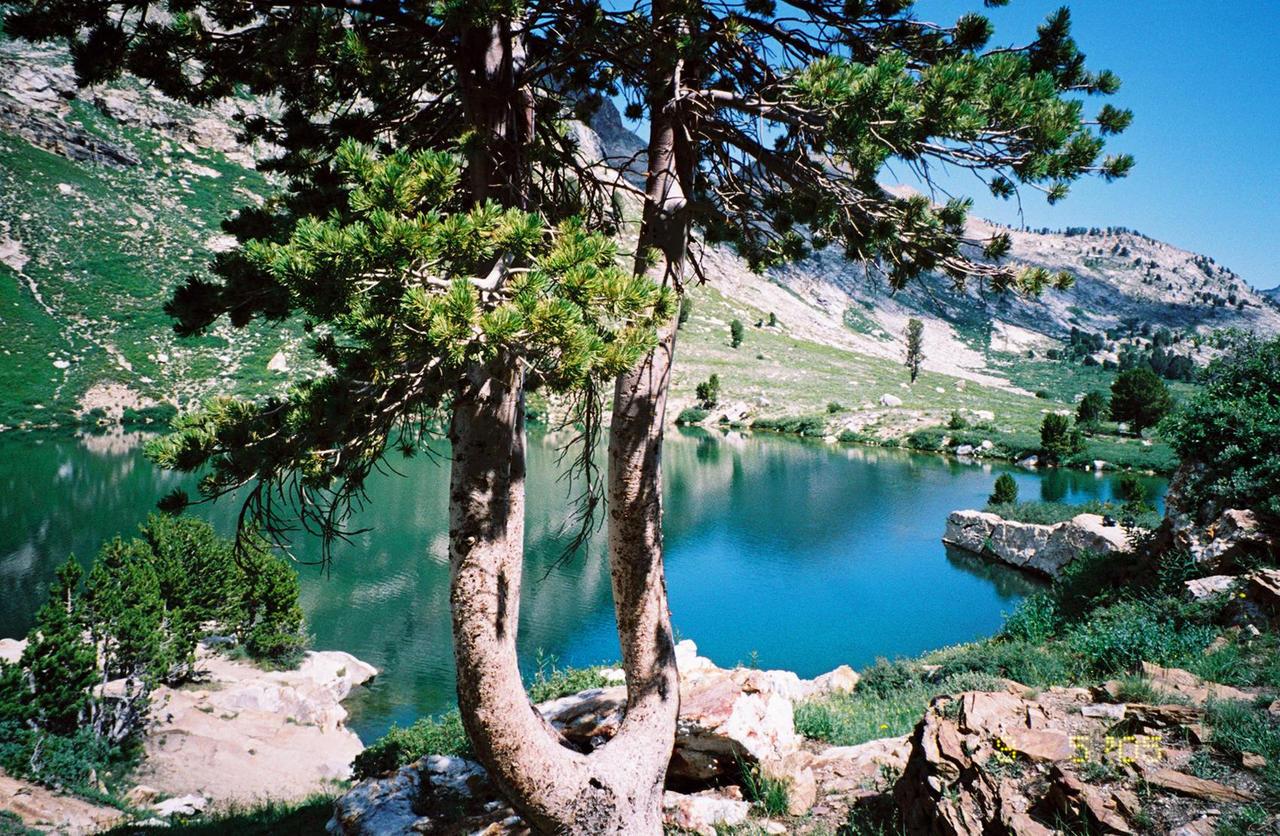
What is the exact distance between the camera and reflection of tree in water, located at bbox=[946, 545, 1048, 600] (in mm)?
18906

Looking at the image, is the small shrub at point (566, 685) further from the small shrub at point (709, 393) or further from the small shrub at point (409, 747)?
the small shrub at point (709, 393)

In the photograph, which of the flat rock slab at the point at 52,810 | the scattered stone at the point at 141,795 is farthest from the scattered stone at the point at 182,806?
the flat rock slab at the point at 52,810

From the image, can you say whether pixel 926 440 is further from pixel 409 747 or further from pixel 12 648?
pixel 12 648

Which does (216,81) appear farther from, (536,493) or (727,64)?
(536,493)

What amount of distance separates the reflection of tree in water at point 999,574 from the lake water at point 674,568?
0.32ft

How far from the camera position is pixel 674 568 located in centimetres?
2086

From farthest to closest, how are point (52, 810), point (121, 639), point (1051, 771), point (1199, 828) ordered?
point (121, 639)
point (52, 810)
point (1051, 771)
point (1199, 828)

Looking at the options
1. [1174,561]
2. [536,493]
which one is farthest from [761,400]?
[1174,561]

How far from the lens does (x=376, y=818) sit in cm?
523

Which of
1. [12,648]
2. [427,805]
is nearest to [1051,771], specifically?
[427,805]

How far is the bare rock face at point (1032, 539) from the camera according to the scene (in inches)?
621

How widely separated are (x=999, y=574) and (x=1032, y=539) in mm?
1577

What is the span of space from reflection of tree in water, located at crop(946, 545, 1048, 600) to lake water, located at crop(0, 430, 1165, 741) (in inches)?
3.9

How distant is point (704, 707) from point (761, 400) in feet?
188
